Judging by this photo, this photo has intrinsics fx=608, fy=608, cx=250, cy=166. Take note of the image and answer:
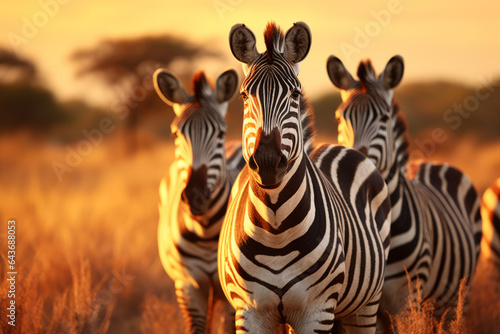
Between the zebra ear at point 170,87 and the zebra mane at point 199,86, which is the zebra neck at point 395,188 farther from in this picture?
the zebra ear at point 170,87

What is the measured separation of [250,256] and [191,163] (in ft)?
6.12

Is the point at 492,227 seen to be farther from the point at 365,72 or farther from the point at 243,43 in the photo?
the point at 243,43

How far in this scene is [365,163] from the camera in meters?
4.93

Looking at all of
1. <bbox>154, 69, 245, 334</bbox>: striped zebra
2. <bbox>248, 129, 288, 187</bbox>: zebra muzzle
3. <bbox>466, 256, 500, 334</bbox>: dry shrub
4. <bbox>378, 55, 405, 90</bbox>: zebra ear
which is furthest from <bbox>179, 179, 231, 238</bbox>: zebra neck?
<bbox>466, 256, 500, 334</bbox>: dry shrub

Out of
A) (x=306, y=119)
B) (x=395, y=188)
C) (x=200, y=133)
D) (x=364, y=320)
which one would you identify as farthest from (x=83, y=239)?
(x=306, y=119)

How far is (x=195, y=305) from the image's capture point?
5422 millimetres

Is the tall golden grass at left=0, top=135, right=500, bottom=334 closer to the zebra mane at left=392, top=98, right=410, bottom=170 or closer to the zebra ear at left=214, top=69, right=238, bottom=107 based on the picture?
the zebra mane at left=392, top=98, right=410, bottom=170

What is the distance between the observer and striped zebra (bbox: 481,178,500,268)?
7941 millimetres

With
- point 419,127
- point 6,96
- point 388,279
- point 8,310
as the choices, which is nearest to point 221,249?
point 388,279

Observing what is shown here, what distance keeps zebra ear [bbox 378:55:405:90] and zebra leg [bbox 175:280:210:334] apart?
2.69 metres

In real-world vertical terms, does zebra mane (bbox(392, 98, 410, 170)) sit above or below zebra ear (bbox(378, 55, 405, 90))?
below

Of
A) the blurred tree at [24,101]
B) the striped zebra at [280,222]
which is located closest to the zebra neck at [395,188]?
the striped zebra at [280,222]

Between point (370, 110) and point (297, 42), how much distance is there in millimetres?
2206

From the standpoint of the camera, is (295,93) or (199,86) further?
(199,86)
